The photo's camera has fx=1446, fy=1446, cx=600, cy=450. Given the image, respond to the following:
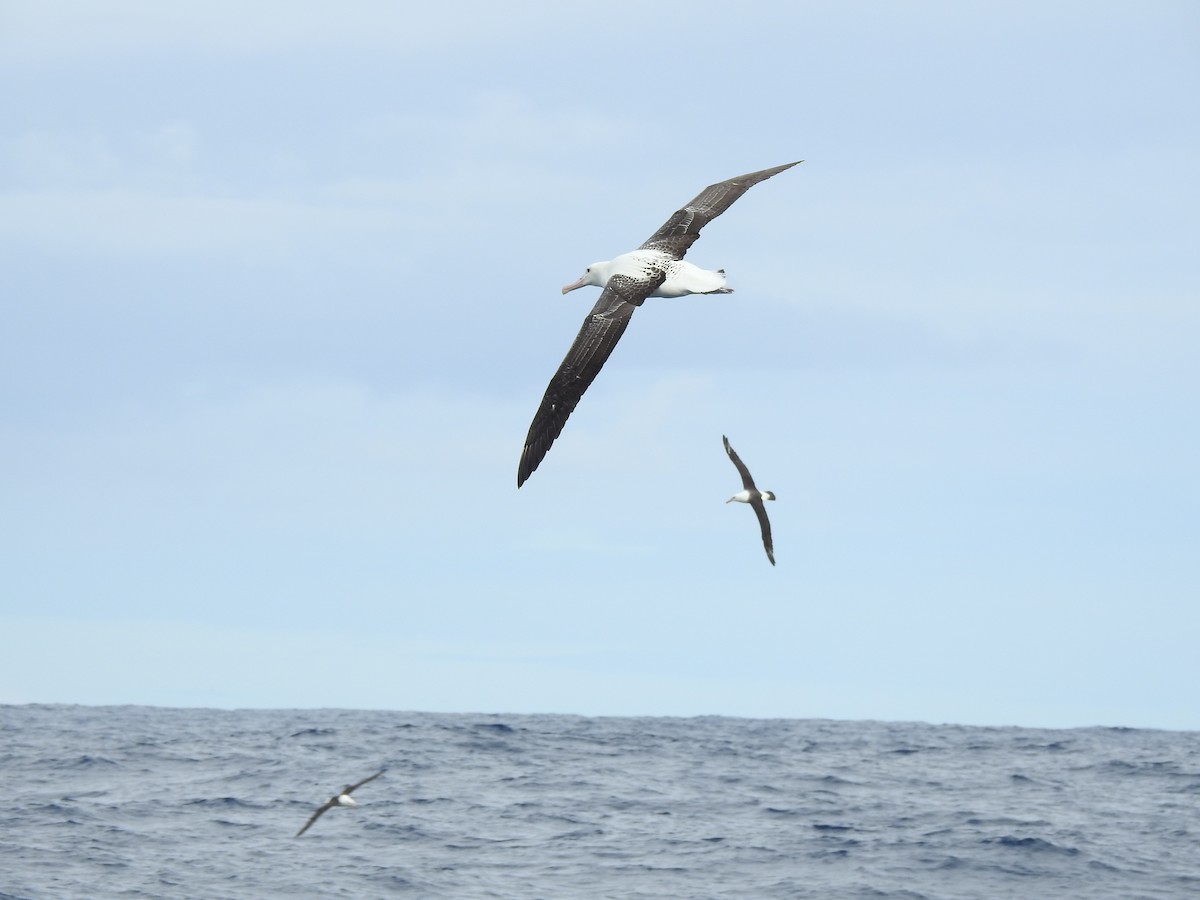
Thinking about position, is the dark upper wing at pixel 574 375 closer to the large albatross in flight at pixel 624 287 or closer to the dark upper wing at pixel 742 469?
the large albatross in flight at pixel 624 287

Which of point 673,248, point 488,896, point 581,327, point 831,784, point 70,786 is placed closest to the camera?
point 581,327

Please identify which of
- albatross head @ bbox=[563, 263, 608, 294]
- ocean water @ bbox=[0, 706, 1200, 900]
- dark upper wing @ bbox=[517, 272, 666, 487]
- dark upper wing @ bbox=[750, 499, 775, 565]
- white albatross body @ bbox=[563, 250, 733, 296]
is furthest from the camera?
ocean water @ bbox=[0, 706, 1200, 900]

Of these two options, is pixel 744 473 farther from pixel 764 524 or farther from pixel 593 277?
pixel 593 277

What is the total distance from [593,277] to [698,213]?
1.44 m

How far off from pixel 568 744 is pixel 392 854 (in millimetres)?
14952

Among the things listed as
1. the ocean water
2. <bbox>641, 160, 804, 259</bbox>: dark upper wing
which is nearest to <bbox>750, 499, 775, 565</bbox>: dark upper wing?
<bbox>641, 160, 804, 259</bbox>: dark upper wing

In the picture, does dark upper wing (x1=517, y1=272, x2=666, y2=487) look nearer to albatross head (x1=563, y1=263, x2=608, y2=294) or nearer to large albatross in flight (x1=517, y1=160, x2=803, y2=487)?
large albatross in flight (x1=517, y1=160, x2=803, y2=487)

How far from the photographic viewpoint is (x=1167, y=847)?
867 inches

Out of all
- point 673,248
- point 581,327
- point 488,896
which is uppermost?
point 673,248

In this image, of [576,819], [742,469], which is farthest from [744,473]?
[576,819]

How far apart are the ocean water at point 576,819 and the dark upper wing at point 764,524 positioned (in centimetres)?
518

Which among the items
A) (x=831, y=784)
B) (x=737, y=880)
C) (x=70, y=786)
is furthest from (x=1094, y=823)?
(x=70, y=786)

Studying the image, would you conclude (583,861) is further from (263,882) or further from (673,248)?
(673,248)

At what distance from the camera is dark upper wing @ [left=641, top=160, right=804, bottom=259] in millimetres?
15117
